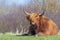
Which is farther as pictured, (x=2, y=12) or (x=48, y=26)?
(x=2, y=12)

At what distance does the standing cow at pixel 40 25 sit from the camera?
7022 millimetres

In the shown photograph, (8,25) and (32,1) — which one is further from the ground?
(32,1)

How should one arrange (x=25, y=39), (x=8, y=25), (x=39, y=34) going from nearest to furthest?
1. (x=25, y=39)
2. (x=39, y=34)
3. (x=8, y=25)

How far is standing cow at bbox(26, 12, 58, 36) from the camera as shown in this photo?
7022 millimetres

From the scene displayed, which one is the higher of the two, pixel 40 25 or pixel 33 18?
pixel 33 18

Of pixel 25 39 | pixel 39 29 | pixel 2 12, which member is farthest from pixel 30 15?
pixel 2 12

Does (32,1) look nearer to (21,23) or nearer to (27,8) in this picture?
(27,8)

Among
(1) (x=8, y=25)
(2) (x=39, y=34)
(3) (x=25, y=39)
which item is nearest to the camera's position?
(3) (x=25, y=39)

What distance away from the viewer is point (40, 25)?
728cm

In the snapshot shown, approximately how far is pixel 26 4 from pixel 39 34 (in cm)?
177

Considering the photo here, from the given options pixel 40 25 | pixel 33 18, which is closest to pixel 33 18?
pixel 33 18

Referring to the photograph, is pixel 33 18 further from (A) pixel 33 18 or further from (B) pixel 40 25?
(B) pixel 40 25

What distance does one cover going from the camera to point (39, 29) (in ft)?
23.7

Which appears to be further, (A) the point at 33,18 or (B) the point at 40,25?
(B) the point at 40,25
